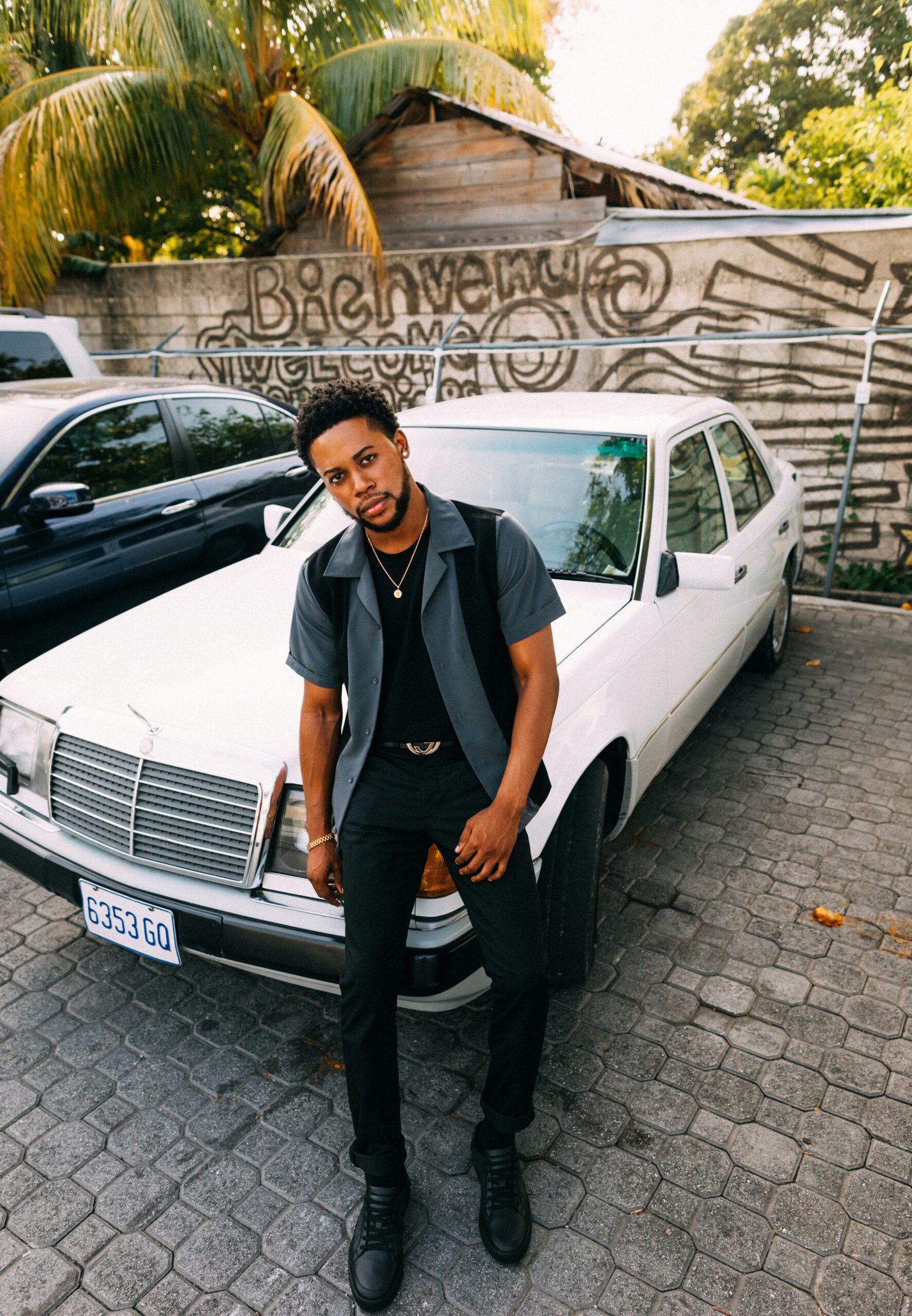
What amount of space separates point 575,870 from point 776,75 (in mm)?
35159

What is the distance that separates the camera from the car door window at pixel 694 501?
3.38 metres

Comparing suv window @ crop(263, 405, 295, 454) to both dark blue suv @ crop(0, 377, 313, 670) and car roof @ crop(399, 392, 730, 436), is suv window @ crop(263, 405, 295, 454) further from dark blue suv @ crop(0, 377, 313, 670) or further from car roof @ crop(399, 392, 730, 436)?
car roof @ crop(399, 392, 730, 436)

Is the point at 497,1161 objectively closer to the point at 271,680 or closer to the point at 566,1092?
the point at 566,1092

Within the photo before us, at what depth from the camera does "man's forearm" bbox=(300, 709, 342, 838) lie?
2033 millimetres

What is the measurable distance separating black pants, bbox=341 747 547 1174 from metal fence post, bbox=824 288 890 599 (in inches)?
203

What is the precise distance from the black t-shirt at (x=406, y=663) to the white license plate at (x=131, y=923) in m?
0.94

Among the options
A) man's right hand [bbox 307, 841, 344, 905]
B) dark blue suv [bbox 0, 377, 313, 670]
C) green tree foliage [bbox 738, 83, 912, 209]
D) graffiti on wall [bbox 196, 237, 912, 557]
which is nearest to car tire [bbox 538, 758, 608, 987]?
man's right hand [bbox 307, 841, 344, 905]

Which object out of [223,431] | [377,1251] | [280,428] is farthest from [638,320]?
[377,1251]

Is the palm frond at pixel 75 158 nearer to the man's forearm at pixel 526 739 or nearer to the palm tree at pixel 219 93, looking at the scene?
the palm tree at pixel 219 93

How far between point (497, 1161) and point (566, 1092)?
0.46m

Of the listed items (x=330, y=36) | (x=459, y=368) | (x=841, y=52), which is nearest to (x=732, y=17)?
(x=841, y=52)

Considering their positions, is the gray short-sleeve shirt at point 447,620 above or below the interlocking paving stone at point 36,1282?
above

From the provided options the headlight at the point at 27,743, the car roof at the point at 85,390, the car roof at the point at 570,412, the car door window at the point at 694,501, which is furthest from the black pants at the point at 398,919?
the car roof at the point at 85,390

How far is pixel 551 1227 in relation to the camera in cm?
213
